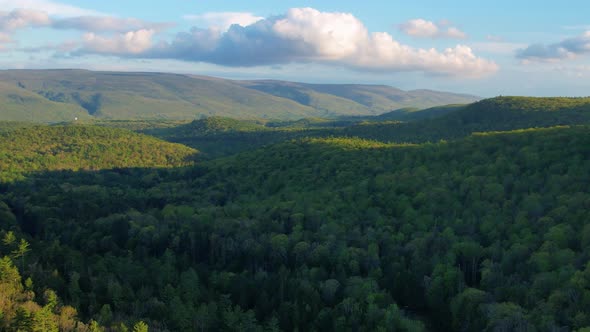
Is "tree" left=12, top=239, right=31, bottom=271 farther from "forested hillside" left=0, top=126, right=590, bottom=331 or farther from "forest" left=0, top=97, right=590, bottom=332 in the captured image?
"forested hillside" left=0, top=126, right=590, bottom=331

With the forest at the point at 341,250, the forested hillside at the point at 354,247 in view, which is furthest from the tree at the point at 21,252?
the forested hillside at the point at 354,247

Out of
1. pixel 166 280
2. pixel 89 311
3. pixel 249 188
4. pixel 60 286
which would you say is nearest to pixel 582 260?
pixel 166 280

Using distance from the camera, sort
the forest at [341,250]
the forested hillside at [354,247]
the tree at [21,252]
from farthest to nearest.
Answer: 1. the tree at [21,252]
2. the forested hillside at [354,247]
3. the forest at [341,250]

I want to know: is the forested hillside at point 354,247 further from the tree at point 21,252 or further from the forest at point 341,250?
the tree at point 21,252

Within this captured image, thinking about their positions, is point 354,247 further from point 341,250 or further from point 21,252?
point 21,252

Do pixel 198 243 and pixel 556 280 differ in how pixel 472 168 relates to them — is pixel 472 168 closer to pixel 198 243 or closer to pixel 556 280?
pixel 556 280
